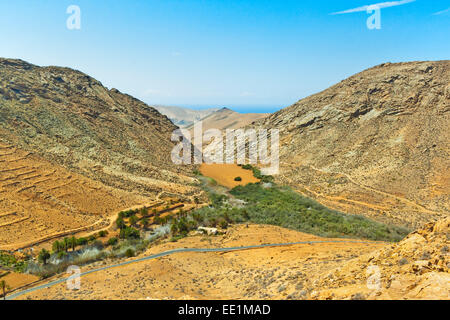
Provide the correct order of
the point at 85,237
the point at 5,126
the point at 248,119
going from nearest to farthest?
1. the point at 85,237
2. the point at 5,126
3. the point at 248,119

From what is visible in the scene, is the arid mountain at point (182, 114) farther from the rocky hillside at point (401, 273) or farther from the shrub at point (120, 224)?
the rocky hillside at point (401, 273)

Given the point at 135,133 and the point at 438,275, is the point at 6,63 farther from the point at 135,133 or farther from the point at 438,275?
the point at 438,275

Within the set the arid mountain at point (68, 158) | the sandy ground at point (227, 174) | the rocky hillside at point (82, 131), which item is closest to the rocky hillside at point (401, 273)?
the arid mountain at point (68, 158)

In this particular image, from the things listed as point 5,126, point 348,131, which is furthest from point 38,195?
point 348,131

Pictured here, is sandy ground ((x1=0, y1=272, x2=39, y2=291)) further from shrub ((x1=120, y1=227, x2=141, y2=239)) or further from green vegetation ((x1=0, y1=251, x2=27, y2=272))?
shrub ((x1=120, y1=227, x2=141, y2=239))

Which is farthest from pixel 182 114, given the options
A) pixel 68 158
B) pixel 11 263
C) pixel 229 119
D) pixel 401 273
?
pixel 401 273
